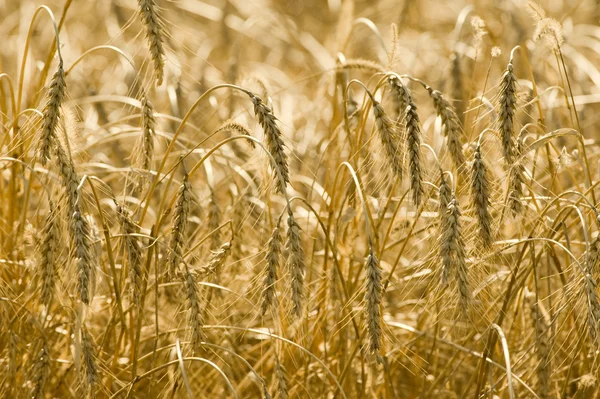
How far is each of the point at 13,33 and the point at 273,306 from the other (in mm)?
5118

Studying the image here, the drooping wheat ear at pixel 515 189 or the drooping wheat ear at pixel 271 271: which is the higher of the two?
the drooping wheat ear at pixel 515 189

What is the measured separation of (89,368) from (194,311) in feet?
0.93

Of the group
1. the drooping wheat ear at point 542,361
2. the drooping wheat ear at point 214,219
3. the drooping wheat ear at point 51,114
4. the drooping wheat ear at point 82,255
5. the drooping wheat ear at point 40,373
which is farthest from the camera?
the drooping wheat ear at point 214,219

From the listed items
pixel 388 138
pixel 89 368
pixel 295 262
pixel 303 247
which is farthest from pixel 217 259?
pixel 303 247

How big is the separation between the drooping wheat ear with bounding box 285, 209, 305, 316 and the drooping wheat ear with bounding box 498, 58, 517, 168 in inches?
21.7

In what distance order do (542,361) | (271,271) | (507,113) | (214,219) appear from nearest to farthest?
(271,271) < (507,113) < (542,361) < (214,219)

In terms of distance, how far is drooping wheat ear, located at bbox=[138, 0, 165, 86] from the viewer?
1.88m

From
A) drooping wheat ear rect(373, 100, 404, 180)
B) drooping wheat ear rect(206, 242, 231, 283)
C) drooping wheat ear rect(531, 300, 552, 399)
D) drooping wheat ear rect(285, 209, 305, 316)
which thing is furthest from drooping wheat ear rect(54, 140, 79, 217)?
drooping wheat ear rect(531, 300, 552, 399)

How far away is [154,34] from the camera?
192 cm

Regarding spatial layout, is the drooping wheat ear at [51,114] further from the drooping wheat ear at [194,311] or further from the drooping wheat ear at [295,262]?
the drooping wheat ear at [295,262]

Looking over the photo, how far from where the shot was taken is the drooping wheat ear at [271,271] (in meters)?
1.79

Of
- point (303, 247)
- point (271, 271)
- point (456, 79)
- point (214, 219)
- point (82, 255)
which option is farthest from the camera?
point (456, 79)

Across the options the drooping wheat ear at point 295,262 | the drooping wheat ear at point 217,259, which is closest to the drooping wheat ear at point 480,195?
the drooping wheat ear at point 295,262

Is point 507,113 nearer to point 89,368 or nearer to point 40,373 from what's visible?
point 89,368
